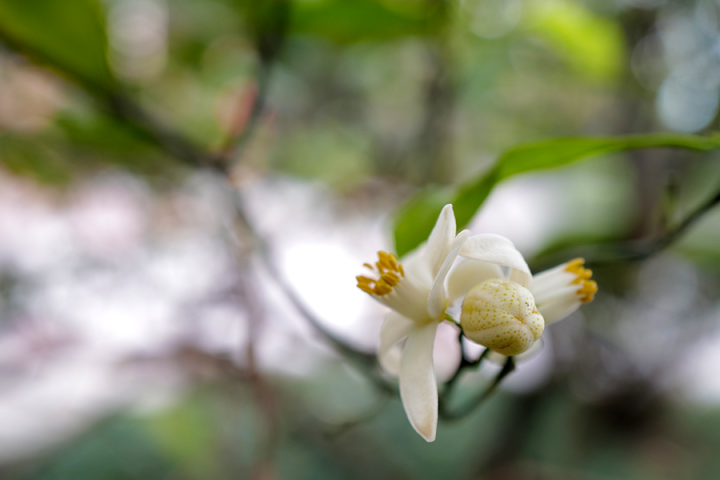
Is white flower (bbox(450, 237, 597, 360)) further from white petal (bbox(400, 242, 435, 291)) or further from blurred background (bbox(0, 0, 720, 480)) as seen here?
blurred background (bbox(0, 0, 720, 480))

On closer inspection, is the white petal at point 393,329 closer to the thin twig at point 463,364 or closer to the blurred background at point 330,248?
the thin twig at point 463,364

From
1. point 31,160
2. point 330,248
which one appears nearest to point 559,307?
point 31,160

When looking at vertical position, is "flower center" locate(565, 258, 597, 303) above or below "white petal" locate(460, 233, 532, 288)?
below

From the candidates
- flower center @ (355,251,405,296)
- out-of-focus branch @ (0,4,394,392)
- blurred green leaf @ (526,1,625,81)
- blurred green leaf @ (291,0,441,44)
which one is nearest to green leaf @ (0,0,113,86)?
out-of-focus branch @ (0,4,394,392)

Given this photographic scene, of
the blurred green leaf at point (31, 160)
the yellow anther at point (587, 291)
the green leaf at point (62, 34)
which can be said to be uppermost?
the blurred green leaf at point (31, 160)

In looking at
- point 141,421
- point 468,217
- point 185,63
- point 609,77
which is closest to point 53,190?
point 185,63

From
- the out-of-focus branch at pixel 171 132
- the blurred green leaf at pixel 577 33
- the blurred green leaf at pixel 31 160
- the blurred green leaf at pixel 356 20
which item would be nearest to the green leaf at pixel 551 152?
the out-of-focus branch at pixel 171 132

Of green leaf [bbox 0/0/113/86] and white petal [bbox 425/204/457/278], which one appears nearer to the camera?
white petal [bbox 425/204/457/278]
